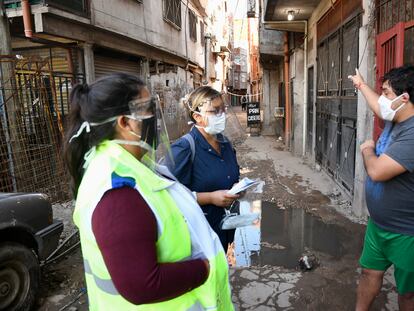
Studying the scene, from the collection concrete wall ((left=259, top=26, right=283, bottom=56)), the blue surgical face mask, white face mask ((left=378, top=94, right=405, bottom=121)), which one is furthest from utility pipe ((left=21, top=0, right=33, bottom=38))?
concrete wall ((left=259, top=26, right=283, bottom=56))

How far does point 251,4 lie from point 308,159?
13570 millimetres

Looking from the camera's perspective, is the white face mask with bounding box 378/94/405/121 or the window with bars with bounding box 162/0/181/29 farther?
the window with bars with bounding box 162/0/181/29

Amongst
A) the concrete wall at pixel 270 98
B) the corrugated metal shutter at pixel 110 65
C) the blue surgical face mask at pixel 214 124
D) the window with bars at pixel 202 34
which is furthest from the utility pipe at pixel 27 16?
the window with bars at pixel 202 34

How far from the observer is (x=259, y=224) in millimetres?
5641

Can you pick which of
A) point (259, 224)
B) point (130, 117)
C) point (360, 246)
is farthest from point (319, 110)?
point (130, 117)

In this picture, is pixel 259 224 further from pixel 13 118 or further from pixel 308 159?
pixel 308 159

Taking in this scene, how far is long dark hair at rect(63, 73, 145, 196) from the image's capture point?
133 cm

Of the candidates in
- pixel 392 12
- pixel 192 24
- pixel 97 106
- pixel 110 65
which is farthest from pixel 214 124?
pixel 192 24

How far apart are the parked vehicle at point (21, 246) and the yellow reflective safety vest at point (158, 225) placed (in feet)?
7.13

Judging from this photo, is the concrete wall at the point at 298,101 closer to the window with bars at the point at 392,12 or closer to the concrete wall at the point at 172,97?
the concrete wall at the point at 172,97

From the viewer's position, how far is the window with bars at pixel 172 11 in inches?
550

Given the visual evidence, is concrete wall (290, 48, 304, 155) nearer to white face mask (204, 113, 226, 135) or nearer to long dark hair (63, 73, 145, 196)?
white face mask (204, 113, 226, 135)

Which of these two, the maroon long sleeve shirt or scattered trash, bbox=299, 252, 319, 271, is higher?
the maroon long sleeve shirt

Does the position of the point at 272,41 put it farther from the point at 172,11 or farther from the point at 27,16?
the point at 27,16
